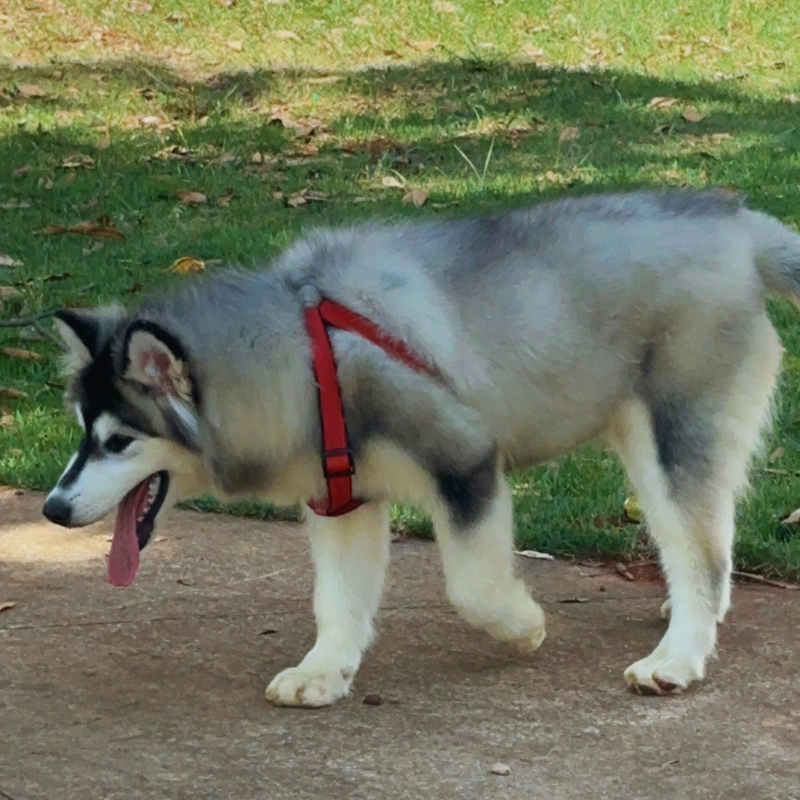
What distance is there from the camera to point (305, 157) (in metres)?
10.6

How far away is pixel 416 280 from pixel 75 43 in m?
10.3

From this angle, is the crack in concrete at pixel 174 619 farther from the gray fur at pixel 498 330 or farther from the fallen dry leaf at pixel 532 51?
the fallen dry leaf at pixel 532 51

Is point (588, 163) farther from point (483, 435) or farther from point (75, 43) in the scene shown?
point (483, 435)

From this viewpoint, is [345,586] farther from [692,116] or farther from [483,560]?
[692,116]

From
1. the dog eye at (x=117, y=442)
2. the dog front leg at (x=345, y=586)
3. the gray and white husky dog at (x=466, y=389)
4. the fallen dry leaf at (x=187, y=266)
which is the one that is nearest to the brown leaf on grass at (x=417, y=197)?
the fallen dry leaf at (x=187, y=266)

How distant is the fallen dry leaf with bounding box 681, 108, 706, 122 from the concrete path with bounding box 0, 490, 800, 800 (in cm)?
692

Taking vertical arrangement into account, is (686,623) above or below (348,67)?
below

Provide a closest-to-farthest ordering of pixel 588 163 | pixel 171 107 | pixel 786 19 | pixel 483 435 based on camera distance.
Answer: pixel 483 435, pixel 588 163, pixel 171 107, pixel 786 19

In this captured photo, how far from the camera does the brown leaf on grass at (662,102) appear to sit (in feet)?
38.1

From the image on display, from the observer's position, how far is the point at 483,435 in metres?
3.91

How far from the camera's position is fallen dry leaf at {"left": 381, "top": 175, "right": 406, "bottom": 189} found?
31.8ft

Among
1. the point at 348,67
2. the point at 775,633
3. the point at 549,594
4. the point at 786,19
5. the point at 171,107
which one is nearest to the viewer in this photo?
the point at 775,633

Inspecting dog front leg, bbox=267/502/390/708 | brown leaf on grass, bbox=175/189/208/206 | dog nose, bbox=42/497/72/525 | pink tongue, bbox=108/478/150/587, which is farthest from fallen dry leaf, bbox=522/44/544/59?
dog nose, bbox=42/497/72/525

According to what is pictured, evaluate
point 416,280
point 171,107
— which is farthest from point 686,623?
point 171,107
